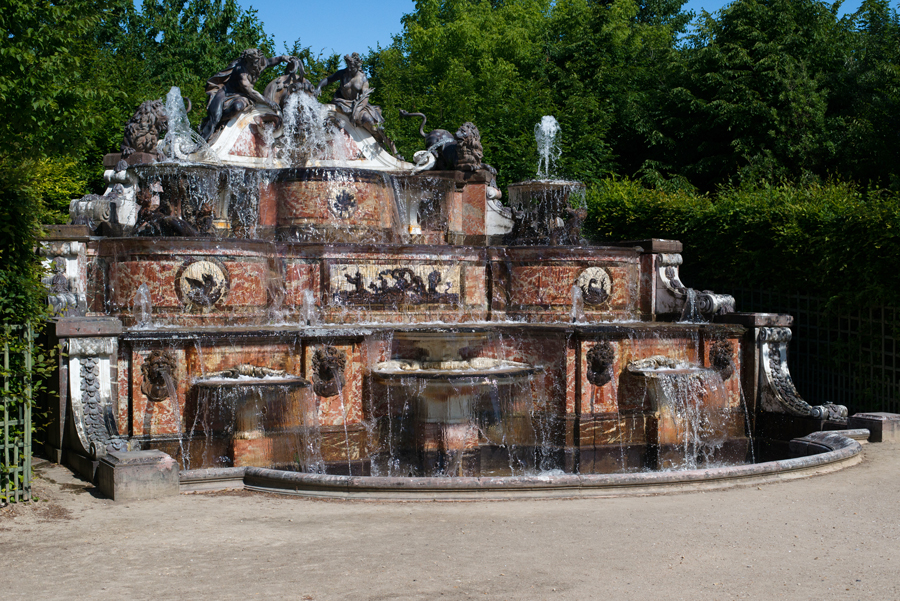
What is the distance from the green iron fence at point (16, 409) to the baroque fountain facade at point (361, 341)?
81 centimetres

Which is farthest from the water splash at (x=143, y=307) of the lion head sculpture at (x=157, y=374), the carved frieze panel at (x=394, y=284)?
the carved frieze panel at (x=394, y=284)

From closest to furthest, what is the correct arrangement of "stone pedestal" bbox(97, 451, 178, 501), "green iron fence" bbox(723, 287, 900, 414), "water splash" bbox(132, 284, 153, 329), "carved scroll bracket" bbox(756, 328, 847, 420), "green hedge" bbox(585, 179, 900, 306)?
"stone pedestal" bbox(97, 451, 178, 501) → "water splash" bbox(132, 284, 153, 329) → "carved scroll bracket" bbox(756, 328, 847, 420) → "green hedge" bbox(585, 179, 900, 306) → "green iron fence" bbox(723, 287, 900, 414)

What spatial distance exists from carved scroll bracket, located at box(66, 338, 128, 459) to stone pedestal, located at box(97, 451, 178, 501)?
3.34ft

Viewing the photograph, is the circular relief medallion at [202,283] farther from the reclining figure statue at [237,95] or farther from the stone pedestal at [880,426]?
the stone pedestal at [880,426]

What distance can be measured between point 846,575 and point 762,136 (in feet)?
67.3

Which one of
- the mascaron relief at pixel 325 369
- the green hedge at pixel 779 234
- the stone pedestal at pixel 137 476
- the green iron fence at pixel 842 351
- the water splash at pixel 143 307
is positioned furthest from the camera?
the green iron fence at pixel 842 351

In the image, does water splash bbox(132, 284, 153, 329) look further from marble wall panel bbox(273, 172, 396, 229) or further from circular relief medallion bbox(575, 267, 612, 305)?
circular relief medallion bbox(575, 267, 612, 305)

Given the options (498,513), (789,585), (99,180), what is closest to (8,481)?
(498,513)

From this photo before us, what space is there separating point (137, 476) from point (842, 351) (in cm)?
1048

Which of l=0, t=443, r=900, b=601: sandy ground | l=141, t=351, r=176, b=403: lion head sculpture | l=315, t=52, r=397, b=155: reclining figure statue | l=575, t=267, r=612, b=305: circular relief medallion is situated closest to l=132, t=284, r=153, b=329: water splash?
l=141, t=351, r=176, b=403: lion head sculpture

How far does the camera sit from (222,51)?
36750 millimetres

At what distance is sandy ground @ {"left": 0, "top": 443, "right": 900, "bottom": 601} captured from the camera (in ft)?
19.0

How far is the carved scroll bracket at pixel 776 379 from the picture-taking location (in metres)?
12.5

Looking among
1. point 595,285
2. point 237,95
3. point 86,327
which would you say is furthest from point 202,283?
point 595,285
